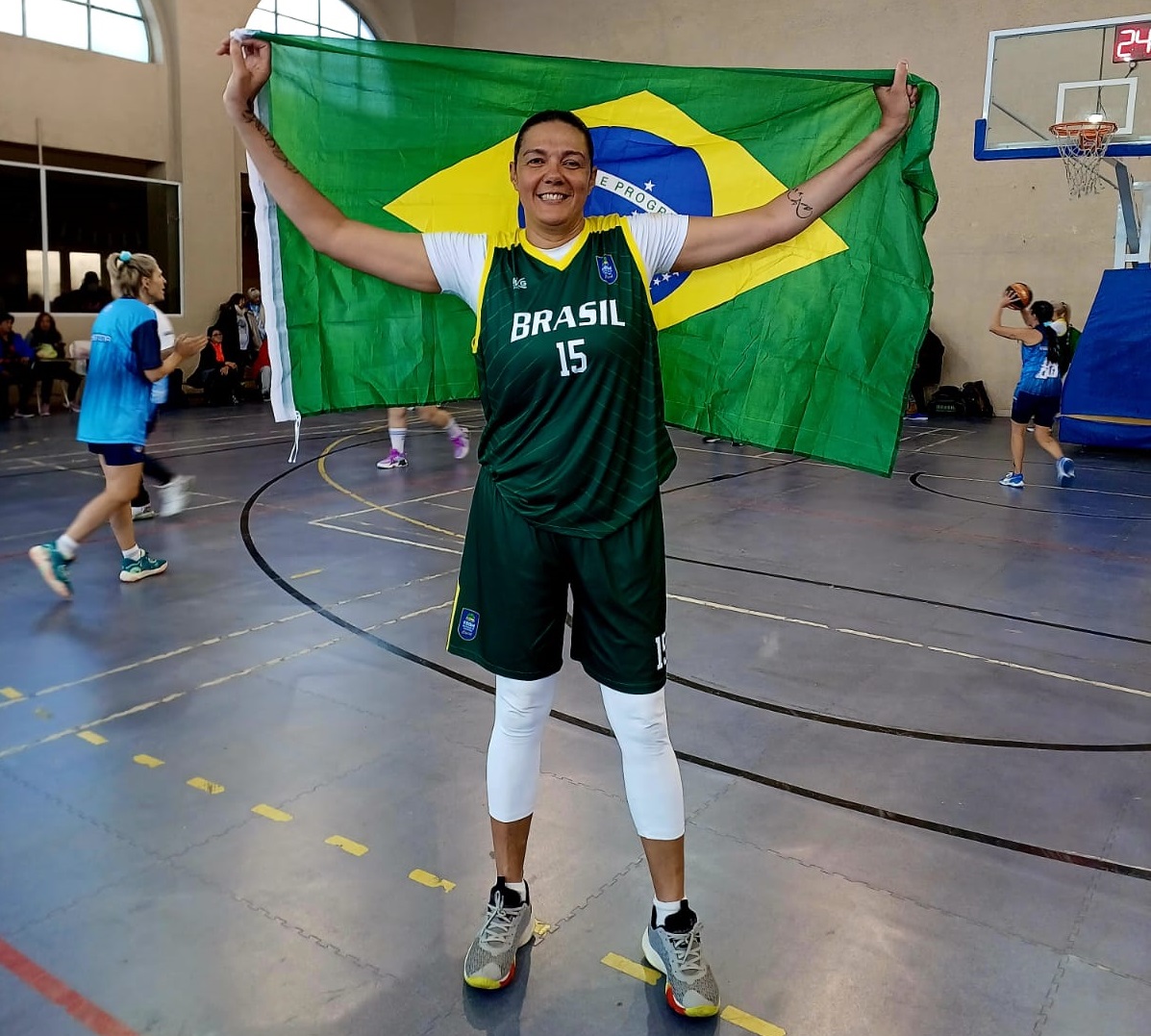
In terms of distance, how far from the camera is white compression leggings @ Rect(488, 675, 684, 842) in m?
2.48

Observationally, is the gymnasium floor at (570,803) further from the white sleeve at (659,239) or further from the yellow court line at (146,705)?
the white sleeve at (659,239)

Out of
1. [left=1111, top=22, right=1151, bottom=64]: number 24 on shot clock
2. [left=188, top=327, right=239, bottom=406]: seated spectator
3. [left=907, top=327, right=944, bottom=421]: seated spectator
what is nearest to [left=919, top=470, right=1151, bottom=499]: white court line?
[left=1111, top=22, right=1151, bottom=64]: number 24 on shot clock

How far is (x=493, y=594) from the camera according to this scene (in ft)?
8.21

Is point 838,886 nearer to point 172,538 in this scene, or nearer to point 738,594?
point 738,594

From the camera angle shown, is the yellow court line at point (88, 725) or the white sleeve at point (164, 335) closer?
the yellow court line at point (88, 725)

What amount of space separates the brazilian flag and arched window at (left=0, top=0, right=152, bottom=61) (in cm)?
1495

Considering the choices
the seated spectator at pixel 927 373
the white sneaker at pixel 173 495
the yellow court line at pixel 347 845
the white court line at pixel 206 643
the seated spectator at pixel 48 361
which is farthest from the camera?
the seated spectator at pixel 927 373

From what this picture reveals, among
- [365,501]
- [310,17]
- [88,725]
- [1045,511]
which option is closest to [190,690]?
[88,725]

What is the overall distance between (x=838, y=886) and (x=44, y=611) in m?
4.34

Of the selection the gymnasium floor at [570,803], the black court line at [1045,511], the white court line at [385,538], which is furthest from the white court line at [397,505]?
the black court line at [1045,511]

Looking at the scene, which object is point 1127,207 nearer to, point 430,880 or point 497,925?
point 430,880

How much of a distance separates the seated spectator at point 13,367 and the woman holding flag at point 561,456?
13.0m

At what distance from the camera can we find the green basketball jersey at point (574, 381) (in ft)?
7.64

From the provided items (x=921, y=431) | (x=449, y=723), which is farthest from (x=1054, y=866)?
(x=921, y=431)
